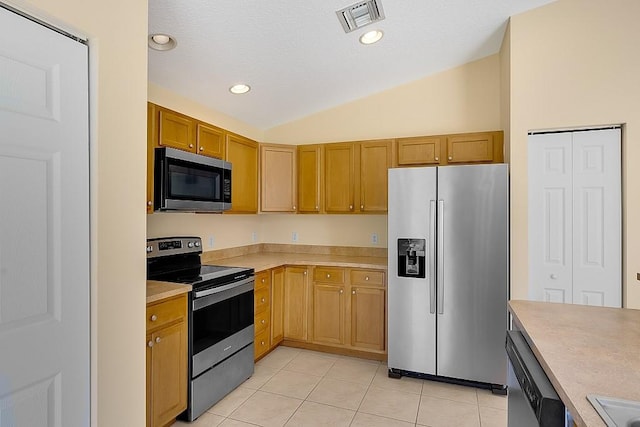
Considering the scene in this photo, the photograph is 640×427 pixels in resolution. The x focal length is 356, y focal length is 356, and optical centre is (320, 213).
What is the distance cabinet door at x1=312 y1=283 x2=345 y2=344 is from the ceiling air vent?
225 cm

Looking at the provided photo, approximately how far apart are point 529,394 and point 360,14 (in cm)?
237

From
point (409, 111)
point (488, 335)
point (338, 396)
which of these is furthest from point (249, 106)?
point (488, 335)

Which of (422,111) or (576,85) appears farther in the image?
(422,111)

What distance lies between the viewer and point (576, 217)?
2.73 meters

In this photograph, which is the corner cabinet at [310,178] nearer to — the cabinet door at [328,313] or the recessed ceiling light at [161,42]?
the cabinet door at [328,313]

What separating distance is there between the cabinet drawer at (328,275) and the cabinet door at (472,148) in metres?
1.50

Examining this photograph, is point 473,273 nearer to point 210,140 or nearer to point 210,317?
point 210,317

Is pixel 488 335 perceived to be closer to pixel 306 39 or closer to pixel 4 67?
pixel 306 39

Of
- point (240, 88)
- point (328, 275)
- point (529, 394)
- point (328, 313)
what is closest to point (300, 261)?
point (328, 275)

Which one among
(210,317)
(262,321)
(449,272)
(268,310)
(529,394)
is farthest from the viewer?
(268,310)

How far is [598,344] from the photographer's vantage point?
120 centimetres

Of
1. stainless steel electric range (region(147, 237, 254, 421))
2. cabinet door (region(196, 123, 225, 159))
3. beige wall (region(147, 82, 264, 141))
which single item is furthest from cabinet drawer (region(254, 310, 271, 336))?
beige wall (region(147, 82, 264, 141))

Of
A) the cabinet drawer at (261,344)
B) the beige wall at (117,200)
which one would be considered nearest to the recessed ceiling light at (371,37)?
the beige wall at (117,200)

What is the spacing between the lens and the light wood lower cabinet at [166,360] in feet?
6.61
